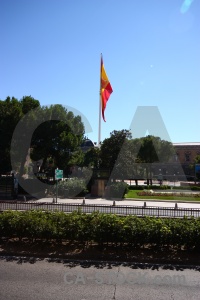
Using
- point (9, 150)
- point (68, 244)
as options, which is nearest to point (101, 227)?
point (68, 244)

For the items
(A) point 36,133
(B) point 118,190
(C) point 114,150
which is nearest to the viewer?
(B) point 118,190

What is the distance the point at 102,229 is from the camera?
9.58 metres

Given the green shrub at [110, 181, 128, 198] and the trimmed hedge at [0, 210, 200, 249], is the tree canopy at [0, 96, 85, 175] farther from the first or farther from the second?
the trimmed hedge at [0, 210, 200, 249]

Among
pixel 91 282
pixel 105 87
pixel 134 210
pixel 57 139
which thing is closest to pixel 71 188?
pixel 57 139

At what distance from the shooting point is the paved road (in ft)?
21.6

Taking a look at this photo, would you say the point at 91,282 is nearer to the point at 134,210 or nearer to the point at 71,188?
the point at 134,210

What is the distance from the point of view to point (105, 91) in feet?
103

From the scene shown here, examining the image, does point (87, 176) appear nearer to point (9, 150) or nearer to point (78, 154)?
point (78, 154)

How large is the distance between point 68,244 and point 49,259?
53.1 inches

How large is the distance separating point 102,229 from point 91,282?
7.73 feet

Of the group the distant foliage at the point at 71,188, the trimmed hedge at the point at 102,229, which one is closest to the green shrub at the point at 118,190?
the distant foliage at the point at 71,188

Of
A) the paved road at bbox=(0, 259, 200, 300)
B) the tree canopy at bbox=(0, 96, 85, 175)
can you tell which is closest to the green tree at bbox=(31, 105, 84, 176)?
the tree canopy at bbox=(0, 96, 85, 175)

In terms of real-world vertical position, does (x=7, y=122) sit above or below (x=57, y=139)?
above

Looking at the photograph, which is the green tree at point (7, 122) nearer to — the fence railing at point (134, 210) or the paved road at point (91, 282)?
the fence railing at point (134, 210)
